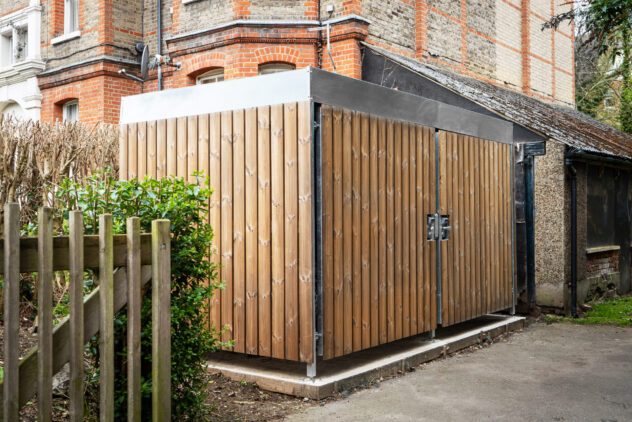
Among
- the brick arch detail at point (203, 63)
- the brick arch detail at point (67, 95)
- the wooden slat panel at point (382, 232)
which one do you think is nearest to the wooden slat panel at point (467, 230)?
the wooden slat panel at point (382, 232)

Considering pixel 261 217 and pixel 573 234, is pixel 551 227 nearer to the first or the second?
pixel 573 234

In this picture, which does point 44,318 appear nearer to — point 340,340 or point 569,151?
point 340,340

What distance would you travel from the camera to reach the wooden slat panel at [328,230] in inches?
207

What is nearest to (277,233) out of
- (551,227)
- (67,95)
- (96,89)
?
(551,227)

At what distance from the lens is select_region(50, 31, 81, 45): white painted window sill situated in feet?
49.8

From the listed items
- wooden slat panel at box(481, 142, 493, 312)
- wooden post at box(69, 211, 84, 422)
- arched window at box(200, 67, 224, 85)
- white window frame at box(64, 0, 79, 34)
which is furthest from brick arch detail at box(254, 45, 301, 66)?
wooden post at box(69, 211, 84, 422)

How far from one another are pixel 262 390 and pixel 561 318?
222 inches

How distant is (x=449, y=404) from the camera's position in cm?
500

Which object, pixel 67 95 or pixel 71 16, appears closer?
pixel 67 95

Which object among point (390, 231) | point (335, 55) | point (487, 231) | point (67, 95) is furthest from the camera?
point (67, 95)

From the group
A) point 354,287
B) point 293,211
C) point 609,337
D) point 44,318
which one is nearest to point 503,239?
point 609,337

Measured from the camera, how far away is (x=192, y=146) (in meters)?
5.95

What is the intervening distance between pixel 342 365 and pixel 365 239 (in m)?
1.23

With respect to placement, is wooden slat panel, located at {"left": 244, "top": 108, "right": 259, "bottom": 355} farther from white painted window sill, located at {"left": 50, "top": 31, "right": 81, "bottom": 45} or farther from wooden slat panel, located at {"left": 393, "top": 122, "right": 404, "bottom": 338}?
white painted window sill, located at {"left": 50, "top": 31, "right": 81, "bottom": 45}
